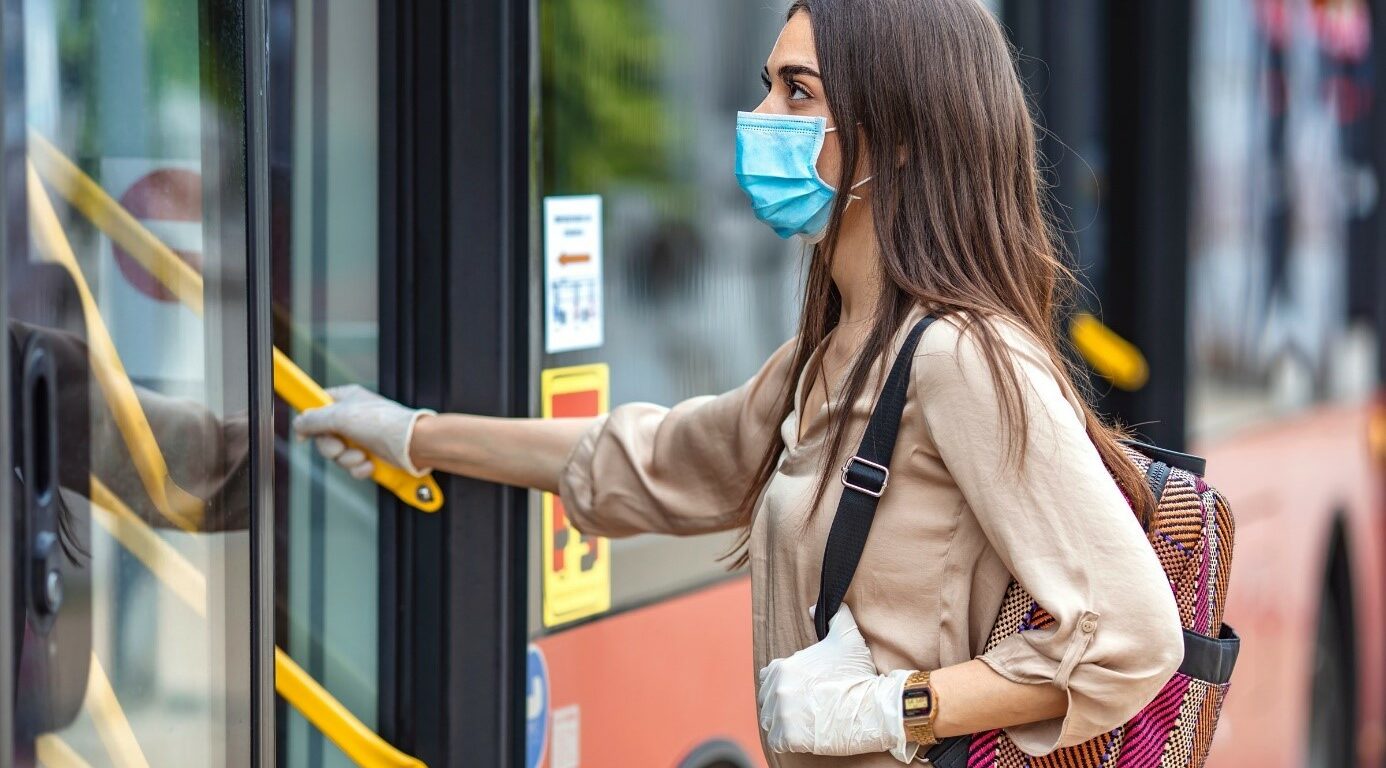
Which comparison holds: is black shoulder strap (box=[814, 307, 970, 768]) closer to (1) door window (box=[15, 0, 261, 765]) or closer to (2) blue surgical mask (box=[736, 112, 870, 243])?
(2) blue surgical mask (box=[736, 112, 870, 243])

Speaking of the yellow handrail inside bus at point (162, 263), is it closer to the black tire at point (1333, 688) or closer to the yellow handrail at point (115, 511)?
the yellow handrail at point (115, 511)

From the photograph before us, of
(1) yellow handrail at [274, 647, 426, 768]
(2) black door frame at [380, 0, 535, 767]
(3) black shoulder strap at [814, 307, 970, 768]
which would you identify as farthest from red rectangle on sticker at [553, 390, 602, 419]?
(3) black shoulder strap at [814, 307, 970, 768]

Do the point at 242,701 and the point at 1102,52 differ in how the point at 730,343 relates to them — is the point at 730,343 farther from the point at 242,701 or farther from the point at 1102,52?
the point at 1102,52

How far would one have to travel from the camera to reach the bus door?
1430 mm

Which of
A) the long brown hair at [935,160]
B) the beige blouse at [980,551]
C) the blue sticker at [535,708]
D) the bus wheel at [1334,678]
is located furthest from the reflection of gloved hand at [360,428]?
the bus wheel at [1334,678]

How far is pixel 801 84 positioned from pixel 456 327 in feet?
1.87

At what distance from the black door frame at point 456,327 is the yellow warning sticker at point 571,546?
0.10m

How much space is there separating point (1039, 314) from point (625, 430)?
0.59 meters

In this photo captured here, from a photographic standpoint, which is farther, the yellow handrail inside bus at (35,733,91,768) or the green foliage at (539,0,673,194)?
the green foliage at (539,0,673,194)

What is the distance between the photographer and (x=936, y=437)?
5.35ft

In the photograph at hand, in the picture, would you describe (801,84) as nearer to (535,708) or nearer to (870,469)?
(870,469)

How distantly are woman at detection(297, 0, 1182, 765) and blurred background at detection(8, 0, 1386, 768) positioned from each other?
315 millimetres

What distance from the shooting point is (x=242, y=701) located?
178 centimetres

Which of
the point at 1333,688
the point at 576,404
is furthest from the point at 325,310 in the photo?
the point at 1333,688
